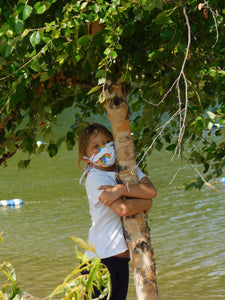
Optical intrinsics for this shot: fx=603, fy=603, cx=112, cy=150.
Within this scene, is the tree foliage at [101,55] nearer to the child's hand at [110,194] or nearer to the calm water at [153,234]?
the child's hand at [110,194]

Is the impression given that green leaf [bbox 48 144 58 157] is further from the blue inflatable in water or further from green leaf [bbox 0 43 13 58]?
the blue inflatable in water

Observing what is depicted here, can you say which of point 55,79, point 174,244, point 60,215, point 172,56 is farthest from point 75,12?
point 60,215

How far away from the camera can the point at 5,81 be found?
3332 mm

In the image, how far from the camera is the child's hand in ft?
9.99

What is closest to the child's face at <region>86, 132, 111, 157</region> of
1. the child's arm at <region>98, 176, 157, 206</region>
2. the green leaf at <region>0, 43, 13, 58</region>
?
the child's arm at <region>98, 176, 157, 206</region>

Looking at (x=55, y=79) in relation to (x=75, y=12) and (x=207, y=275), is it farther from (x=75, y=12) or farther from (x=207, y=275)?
(x=207, y=275)

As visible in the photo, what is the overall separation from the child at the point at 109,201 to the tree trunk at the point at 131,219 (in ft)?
0.22

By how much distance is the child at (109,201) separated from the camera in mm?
3059

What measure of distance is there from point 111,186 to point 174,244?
20.6ft

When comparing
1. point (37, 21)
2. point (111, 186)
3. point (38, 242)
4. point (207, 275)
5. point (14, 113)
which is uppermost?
point (37, 21)

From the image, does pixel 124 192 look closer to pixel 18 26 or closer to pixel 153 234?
pixel 18 26

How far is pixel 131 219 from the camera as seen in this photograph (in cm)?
310

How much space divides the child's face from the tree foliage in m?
0.28

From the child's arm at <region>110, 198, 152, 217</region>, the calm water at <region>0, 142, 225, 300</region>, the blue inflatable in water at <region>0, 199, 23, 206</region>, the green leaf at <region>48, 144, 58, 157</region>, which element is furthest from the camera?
the blue inflatable in water at <region>0, 199, 23, 206</region>
